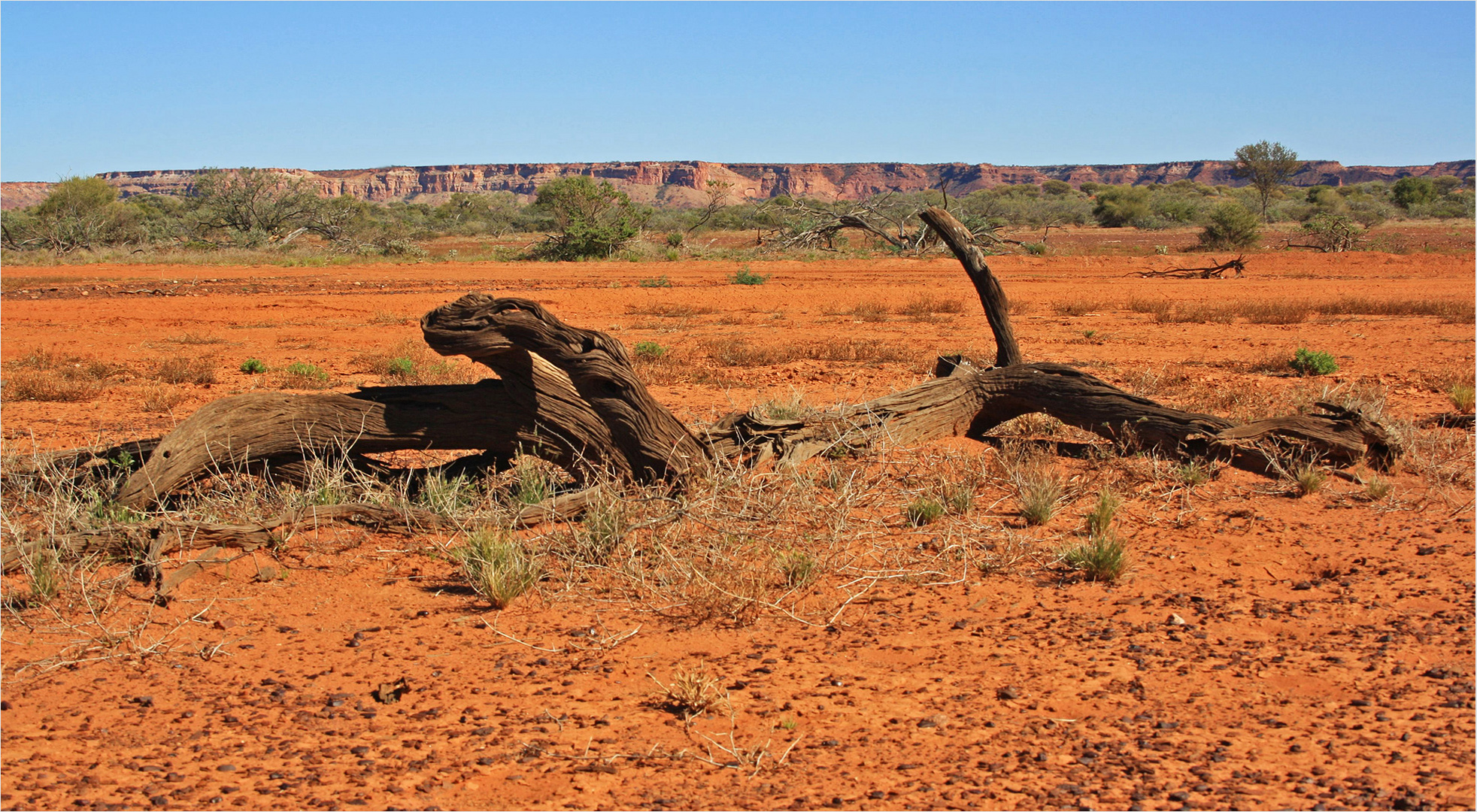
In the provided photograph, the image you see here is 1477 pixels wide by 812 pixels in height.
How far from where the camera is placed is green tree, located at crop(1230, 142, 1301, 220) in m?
60.7

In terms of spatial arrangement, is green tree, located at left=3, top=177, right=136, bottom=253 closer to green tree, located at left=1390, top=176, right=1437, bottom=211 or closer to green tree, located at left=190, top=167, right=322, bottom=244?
green tree, located at left=190, top=167, right=322, bottom=244

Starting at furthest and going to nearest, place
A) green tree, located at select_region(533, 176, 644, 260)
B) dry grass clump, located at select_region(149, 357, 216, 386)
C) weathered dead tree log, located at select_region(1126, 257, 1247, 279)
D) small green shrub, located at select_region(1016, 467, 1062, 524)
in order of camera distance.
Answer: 1. green tree, located at select_region(533, 176, 644, 260)
2. weathered dead tree log, located at select_region(1126, 257, 1247, 279)
3. dry grass clump, located at select_region(149, 357, 216, 386)
4. small green shrub, located at select_region(1016, 467, 1062, 524)

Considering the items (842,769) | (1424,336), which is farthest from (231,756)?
(1424,336)

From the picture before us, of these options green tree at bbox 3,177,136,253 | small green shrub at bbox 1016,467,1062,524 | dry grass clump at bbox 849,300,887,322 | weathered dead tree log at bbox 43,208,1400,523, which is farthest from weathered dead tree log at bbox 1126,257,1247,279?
green tree at bbox 3,177,136,253

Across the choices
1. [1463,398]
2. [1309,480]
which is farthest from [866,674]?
[1463,398]

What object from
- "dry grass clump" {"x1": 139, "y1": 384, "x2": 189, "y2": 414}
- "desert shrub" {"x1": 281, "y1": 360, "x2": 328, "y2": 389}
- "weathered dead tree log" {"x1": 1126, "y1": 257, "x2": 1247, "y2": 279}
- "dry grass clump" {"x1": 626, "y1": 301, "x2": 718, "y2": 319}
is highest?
"weathered dead tree log" {"x1": 1126, "y1": 257, "x2": 1247, "y2": 279}

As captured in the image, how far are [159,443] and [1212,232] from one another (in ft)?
115

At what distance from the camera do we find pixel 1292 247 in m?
31.5

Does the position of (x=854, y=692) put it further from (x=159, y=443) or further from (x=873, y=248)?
(x=873, y=248)

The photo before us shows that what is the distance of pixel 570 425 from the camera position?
5289mm

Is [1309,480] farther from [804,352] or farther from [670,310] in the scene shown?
[670,310]

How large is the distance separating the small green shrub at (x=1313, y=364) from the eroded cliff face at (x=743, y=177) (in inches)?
4607

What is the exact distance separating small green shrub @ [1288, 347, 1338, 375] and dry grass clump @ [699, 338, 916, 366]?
3.84 metres

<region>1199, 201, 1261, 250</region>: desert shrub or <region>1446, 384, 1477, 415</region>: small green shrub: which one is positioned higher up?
<region>1199, 201, 1261, 250</region>: desert shrub
